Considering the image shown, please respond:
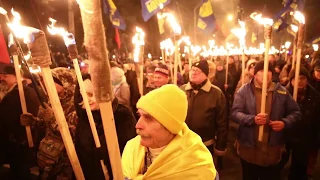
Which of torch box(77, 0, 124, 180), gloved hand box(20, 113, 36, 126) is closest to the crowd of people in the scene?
gloved hand box(20, 113, 36, 126)

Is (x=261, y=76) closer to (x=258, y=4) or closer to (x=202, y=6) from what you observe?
(x=202, y=6)

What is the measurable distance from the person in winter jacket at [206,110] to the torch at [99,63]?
9.06ft

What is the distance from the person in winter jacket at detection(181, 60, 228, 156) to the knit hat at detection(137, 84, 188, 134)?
221 centimetres

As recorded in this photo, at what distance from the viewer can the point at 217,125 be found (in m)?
4.09

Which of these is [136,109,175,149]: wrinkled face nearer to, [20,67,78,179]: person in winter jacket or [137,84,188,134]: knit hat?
[137,84,188,134]: knit hat

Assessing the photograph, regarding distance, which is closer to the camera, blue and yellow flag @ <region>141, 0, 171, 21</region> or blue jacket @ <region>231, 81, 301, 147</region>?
blue jacket @ <region>231, 81, 301, 147</region>

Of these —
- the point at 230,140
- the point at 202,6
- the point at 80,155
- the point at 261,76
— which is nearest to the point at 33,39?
the point at 80,155

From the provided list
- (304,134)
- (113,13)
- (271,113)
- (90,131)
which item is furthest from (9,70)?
(304,134)

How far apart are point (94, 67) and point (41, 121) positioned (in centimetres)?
273

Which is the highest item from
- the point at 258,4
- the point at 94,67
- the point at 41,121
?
the point at 258,4

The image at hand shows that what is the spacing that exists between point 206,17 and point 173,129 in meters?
7.28

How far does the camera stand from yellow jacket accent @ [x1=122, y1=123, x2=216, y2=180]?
65.8 inches

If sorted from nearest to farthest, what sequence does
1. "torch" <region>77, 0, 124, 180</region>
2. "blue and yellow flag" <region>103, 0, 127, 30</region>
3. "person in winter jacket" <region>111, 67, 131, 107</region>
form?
"torch" <region>77, 0, 124, 180</region>, "person in winter jacket" <region>111, 67, 131, 107</region>, "blue and yellow flag" <region>103, 0, 127, 30</region>

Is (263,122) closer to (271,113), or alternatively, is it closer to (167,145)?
(271,113)
